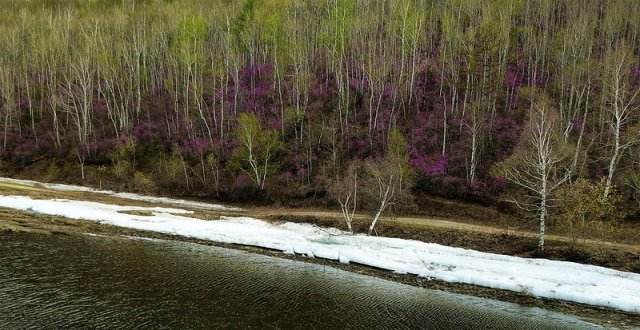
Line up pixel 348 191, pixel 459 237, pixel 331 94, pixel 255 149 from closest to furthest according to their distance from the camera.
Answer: pixel 459 237
pixel 348 191
pixel 255 149
pixel 331 94

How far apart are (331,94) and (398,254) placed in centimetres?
4078

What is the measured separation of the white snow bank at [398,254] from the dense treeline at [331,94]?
10238 mm

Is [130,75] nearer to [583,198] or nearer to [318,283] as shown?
[318,283]

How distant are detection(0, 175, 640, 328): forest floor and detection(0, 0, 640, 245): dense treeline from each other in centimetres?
572

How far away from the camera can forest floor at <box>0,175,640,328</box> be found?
2545cm

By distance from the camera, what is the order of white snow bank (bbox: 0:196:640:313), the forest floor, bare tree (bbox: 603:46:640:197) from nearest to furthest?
1. the forest floor
2. white snow bank (bbox: 0:196:640:313)
3. bare tree (bbox: 603:46:640:197)

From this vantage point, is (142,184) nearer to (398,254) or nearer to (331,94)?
(331,94)

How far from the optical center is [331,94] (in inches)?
2689

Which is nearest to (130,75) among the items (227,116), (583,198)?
(227,116)

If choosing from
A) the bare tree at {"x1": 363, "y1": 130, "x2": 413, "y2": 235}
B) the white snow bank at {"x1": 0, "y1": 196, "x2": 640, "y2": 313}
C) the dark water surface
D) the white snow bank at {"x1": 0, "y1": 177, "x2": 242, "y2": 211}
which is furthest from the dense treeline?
the dark water surface

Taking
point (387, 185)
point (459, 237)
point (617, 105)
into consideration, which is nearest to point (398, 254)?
point (459, 237)

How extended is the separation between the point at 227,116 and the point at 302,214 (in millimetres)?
31560

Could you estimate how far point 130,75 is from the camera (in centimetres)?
7688

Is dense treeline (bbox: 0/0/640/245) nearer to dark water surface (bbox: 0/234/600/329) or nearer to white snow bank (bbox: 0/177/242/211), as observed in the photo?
white snow bank (bbox: 0/177/242/211)
